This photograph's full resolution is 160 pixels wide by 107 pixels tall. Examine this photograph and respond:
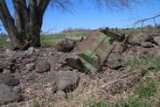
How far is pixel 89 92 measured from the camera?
4.64 meters

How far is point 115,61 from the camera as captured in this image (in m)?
5.89

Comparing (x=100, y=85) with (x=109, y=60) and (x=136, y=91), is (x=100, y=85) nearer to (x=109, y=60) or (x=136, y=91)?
(x=136, y=91)

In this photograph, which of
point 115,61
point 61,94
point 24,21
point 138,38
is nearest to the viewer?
point 61,94

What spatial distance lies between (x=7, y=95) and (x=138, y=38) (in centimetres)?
320

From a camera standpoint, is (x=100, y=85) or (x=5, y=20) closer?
(x=100, y=85)

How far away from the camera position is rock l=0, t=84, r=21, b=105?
4.72 meters

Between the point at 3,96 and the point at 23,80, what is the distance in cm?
94

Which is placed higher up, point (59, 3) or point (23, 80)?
point (59, 3)

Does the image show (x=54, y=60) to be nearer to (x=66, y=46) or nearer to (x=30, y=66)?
(x=30, y=66)

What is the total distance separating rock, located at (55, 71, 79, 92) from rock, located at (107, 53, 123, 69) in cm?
81

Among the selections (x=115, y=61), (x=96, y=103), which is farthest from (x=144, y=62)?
(x=96, y=103)

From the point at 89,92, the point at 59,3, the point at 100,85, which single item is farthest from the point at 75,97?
the point at 59,3

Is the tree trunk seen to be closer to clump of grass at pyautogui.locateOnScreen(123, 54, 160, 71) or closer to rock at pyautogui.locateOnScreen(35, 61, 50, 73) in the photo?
rock at pyautogui.locateOnScreen(35, 61, 50, 73)

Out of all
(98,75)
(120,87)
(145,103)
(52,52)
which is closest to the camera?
(145,103)
